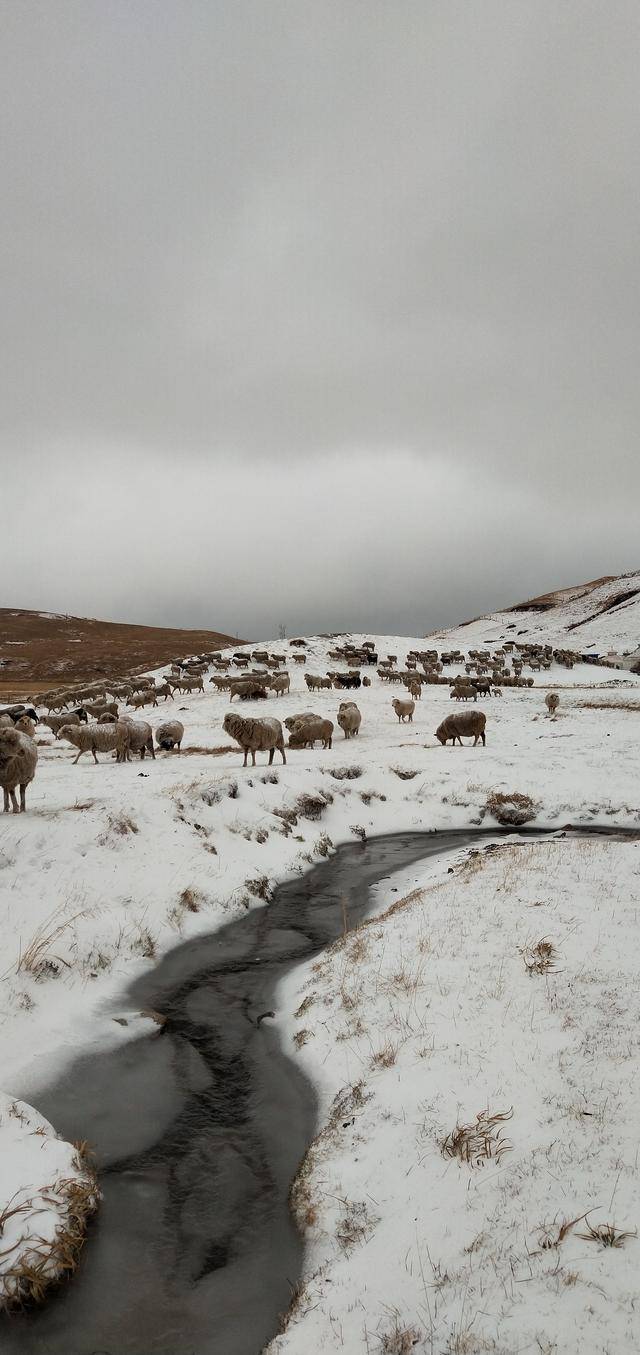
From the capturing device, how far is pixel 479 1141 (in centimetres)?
561

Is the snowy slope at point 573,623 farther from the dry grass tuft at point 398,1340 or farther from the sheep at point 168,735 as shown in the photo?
the dry grass tuft at point 398,1340

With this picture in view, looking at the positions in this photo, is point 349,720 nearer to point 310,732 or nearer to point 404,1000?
point 310,732

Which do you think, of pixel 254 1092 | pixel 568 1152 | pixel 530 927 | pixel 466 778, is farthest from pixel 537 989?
pixel 466 778

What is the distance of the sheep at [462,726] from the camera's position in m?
29.7

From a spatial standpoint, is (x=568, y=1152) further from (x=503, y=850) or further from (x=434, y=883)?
(x=503, y=850)

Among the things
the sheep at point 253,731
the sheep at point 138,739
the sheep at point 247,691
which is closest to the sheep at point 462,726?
the sheep at point 253,731

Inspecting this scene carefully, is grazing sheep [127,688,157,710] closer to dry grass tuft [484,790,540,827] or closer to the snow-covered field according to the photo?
the snow-covered field

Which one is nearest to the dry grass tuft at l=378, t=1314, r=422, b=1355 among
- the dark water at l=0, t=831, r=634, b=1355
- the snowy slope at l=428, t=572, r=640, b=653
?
the dark water at l=0, t=831, r=634, b=1355

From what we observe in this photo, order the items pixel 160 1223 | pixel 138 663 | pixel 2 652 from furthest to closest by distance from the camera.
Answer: pixel 2 652 < pixel 138 663 < pixel 160 1223

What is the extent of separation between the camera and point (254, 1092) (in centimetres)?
746

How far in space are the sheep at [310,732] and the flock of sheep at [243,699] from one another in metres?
0.05

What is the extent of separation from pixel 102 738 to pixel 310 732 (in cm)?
968

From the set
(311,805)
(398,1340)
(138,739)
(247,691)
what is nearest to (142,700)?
(247,691)

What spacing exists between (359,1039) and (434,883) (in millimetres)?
6001
